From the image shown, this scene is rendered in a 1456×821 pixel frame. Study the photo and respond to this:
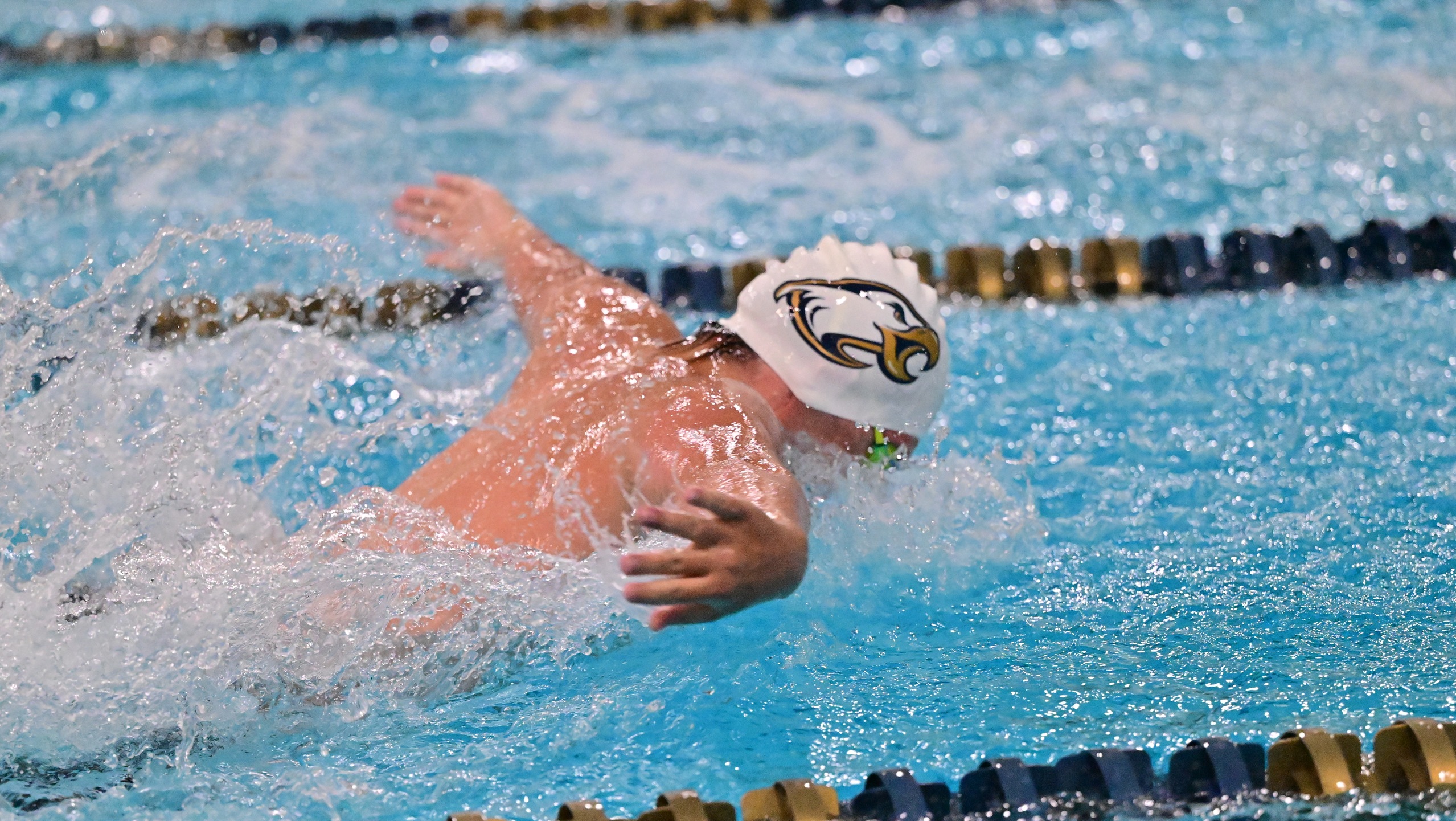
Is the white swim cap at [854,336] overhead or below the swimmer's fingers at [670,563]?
overhead

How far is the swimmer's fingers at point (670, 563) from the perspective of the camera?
5.37 ft

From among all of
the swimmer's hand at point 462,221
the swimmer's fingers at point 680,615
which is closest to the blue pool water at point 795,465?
the swimmer's hand at point 462,221

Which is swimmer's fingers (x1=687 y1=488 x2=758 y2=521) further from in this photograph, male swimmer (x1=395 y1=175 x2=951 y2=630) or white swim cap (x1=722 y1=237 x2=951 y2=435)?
white swim cap (x1=722 y1=237 x2=951 y2=435)

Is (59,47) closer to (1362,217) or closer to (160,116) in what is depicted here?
(160,116)

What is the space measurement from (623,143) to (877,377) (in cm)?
254

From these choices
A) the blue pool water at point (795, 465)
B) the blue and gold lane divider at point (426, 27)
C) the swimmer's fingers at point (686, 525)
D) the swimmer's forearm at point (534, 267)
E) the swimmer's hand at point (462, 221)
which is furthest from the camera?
the blue and gold lane divider at point (426, 27)

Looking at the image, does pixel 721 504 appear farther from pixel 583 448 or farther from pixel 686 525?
pixel 583 448

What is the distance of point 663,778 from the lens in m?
2.00

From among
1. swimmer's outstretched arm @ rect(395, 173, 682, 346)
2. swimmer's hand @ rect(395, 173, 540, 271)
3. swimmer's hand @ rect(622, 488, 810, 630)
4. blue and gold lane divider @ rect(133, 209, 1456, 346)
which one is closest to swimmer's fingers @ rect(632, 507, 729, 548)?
swimmer's hand @ rect(622, 488, 810, 630)

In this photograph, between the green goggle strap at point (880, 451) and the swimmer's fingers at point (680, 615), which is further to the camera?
the green goggle strap at point (880, 451)

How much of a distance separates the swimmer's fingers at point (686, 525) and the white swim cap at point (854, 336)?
685 mm

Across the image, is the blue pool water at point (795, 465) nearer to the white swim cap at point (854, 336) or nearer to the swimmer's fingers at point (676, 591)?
the white swim cap at point (854, 336)

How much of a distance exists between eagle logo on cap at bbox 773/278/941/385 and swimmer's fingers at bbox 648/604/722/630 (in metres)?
0.73

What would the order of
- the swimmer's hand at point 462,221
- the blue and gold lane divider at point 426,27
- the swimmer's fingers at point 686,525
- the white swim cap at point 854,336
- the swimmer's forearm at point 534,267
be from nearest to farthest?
the swimmer's fingers at point 686,525
the white swim cap at point 854,336
the swimmer's forearm at point 534,267
the swimmer's hand at point 462,221
the blue and gold lane divider at point 426,27
